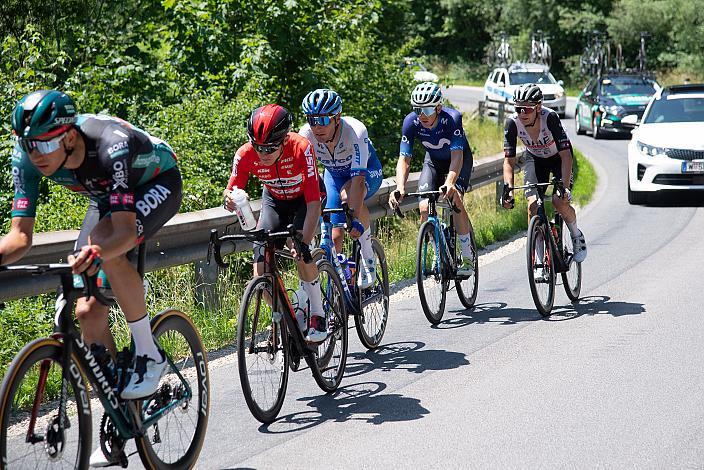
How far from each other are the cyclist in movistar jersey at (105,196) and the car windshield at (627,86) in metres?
25.1

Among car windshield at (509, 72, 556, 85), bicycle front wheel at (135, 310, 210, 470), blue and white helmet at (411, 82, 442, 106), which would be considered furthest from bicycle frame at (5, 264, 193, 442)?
car windshield at (509, 72, 556, 85)

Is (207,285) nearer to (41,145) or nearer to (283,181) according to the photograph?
(283,181)

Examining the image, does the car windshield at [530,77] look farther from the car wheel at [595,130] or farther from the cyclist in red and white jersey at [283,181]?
the cyclist in red and white jersey at [283,181]

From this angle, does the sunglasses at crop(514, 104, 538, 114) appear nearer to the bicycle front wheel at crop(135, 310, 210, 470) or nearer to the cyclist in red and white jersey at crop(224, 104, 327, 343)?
the cyclist in red and white jersey at crop(224, 104, 327, 343)

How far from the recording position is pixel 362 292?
8523 millimetres

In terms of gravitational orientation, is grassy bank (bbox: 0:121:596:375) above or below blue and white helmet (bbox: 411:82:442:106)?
below

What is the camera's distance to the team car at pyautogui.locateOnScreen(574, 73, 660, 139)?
93.3 ft

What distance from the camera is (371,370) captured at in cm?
788

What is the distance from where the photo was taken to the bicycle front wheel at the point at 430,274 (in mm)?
9219

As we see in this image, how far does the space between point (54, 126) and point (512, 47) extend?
189ft

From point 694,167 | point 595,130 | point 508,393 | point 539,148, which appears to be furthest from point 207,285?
point 595,130

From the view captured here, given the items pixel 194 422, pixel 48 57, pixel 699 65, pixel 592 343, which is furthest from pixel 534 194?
pixel 699 65

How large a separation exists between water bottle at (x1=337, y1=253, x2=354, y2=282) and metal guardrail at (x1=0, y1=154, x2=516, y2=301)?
1.37 m

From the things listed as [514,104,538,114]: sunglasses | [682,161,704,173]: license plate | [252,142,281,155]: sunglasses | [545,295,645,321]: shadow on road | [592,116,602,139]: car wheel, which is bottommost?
[592,116,602,139]: car wheel
